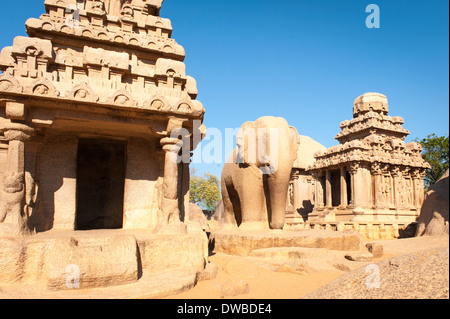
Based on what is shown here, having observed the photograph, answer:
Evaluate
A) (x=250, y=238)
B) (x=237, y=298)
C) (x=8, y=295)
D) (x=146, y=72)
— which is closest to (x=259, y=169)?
(x=250, y=238)

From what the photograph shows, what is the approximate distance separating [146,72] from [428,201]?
11.1 m

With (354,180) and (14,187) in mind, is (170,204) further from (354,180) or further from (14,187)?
(354,180)

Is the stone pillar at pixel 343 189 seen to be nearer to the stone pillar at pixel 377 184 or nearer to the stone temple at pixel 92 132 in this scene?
the stone pillar at pixel 377 184

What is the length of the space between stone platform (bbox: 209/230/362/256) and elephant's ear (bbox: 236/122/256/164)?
73.6 inches

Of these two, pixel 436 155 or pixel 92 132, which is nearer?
pixel 92 132

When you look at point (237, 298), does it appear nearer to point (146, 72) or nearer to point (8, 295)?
point (8, 295)

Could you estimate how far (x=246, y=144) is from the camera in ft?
27.4

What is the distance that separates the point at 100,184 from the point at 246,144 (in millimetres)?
5595

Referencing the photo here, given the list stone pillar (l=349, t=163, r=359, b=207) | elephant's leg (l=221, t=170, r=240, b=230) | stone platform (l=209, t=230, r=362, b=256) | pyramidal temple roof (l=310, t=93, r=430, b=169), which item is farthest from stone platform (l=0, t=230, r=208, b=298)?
pyramidal temple roof (l=310, t=93, r=430, b=169)

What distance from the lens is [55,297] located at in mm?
3818

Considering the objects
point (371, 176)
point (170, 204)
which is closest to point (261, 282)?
point (170, 204)

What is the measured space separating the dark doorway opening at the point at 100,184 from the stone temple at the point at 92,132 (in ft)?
10.5

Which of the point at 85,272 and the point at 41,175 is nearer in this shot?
the point at 85,272

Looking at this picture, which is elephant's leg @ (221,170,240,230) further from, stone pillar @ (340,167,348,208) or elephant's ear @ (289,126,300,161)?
stone pillar @ (340,167,348,208)
